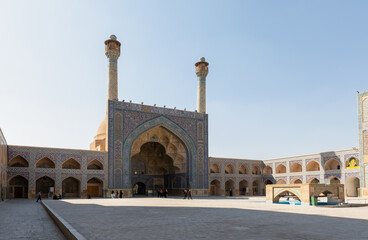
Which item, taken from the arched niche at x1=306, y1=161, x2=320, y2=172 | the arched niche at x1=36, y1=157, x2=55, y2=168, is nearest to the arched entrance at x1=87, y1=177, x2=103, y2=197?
the arched niche at x1=36, y1=157, x2=55, y2=168

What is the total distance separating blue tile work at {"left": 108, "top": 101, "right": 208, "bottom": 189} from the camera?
87.8 ft

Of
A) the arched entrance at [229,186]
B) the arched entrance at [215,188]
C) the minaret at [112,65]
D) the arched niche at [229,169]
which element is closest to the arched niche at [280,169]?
the arched niche at [229,169]

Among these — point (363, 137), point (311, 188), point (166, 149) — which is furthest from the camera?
point (166, 149)

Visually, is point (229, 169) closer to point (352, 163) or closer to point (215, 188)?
point (215, 188)

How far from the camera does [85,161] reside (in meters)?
26.2

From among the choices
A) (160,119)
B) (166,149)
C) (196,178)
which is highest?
(160,119)

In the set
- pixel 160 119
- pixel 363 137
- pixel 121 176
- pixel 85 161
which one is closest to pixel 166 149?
pixel 160 119

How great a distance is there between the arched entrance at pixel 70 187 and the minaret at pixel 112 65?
23.2 feet

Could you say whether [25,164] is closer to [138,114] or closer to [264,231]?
[138,114]

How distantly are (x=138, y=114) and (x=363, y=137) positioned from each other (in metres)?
16.8

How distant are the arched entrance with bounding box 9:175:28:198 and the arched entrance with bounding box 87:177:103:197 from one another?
14.9 ft

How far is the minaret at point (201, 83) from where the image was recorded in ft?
103

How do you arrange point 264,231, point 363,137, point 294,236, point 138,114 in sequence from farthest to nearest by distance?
point 138,114 < point 363,137 < point 264,231 < point 294,236

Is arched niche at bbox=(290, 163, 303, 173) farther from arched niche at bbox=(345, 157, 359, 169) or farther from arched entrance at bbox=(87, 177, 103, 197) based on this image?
arched entrance at bbox=(87, 177, 103, 197)
